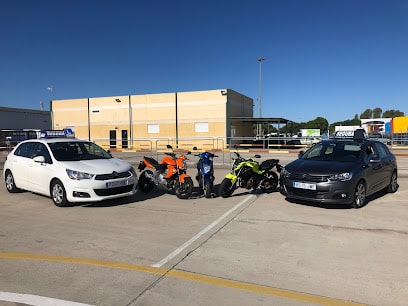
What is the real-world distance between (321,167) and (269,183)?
2.16 meters

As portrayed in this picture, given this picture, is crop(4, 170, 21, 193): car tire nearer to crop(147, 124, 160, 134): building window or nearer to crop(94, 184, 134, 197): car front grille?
crop(94, 184, 134, 197): car front grille

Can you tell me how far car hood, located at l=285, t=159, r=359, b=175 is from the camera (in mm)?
7561

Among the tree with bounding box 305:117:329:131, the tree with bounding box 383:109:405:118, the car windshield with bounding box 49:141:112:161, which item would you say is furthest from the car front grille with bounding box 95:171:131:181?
the tree with bounding box 383:109:405:118

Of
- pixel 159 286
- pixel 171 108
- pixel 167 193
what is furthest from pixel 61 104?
pixel 159 286

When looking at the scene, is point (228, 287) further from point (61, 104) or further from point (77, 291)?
point (61, 104)

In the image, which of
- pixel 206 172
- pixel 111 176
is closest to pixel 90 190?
pixel 111 176

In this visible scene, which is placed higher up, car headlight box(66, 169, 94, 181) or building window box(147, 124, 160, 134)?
building window box(147, 124, 160, 134)

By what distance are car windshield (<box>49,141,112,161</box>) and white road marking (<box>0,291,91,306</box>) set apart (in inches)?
195

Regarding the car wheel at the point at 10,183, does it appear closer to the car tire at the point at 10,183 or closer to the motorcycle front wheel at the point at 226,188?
the car tire at the point at 10,183

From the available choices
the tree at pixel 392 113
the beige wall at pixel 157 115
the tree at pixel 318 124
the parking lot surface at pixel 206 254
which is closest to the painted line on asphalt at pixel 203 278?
the parking lot surface at pixel 206 254

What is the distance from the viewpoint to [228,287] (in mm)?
3906

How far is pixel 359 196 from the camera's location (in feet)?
25.5

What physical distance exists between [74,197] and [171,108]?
31.1 meters

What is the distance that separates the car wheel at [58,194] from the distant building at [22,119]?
50307 millimetres
